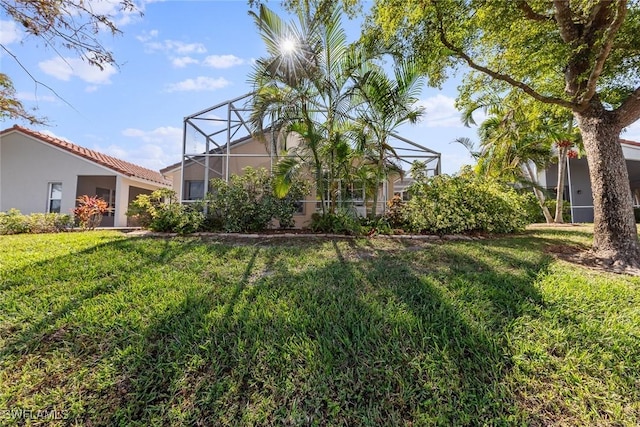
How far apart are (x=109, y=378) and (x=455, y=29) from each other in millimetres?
8015

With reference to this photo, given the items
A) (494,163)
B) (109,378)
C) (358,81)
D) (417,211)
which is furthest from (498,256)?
(494,163)

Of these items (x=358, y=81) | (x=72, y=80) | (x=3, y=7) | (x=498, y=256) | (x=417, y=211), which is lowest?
(x=498, y=256)

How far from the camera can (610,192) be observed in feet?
16.4

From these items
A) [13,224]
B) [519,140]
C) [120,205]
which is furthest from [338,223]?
[120,205]

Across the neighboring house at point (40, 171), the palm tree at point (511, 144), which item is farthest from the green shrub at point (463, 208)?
the neighboring house at point (40, 171)

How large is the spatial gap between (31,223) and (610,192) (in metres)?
15.3

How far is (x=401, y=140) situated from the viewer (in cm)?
1028

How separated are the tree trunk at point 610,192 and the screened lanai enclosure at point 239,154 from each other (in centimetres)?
432

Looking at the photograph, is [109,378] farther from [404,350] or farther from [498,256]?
[498,256]

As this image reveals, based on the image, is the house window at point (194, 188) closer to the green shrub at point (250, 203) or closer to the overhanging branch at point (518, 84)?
the green shrub at point (250, 203)

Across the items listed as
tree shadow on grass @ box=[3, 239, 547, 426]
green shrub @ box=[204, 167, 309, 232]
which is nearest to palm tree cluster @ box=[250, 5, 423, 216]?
green shrub @ box=[204, 167, 309, 232]

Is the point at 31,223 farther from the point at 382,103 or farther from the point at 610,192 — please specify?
the point at 610,192

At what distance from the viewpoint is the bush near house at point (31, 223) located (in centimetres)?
845

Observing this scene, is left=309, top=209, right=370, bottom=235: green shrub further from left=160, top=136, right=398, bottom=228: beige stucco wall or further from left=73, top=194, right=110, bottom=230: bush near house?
left=73, top=194, right=110, bottom=230: bush near house
